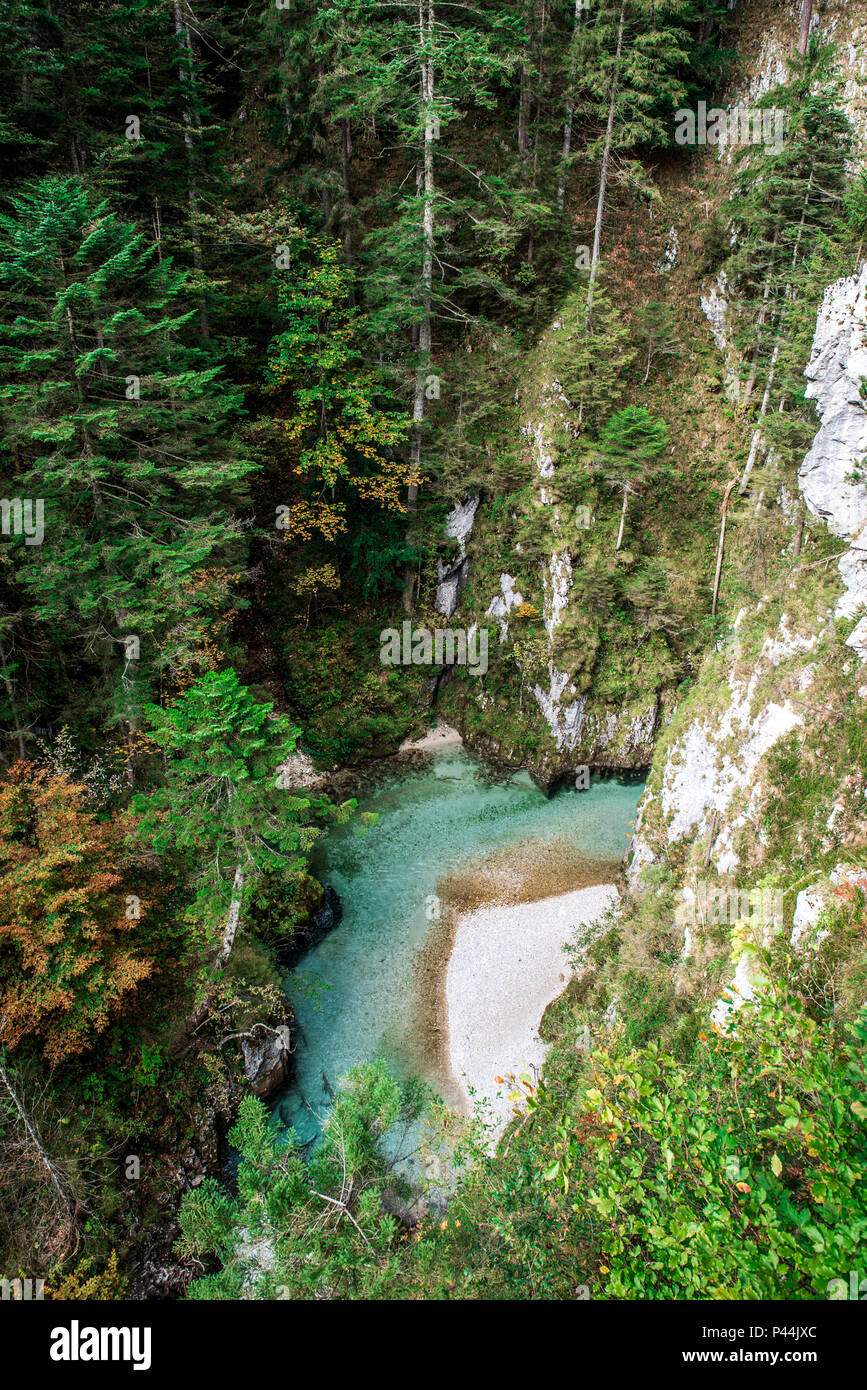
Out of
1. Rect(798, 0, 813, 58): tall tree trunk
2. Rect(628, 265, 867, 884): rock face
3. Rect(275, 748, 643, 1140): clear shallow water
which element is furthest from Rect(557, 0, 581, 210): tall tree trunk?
Rect(275, 748, 643, 1140): clear shallow water

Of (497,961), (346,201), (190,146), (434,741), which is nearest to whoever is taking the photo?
(497,961)

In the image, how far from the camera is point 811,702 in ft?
32.8

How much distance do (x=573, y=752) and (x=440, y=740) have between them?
164 inches

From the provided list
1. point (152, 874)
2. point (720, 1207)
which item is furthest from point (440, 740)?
point (720, 1207)

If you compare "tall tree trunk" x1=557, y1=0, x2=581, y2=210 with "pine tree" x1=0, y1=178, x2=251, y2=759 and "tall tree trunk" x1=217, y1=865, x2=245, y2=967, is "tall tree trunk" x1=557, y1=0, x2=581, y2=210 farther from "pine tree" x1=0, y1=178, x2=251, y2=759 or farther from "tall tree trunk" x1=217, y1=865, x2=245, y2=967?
"tall tree trunk" x1=217, y1=865, x2=245, y2=967

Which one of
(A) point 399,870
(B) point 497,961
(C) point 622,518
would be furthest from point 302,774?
(C) point 622,518

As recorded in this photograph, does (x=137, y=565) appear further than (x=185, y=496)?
No

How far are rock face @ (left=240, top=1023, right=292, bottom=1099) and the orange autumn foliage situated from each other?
95.5 inches

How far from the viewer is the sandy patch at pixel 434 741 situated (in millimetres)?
19328

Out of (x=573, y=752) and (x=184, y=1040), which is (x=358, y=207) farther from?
(x=184, y=1040)

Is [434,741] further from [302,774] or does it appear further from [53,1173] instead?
[53,1173]

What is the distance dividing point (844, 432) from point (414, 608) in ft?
42.5

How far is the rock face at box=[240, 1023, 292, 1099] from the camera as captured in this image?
11016mm

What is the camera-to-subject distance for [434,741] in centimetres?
1959
